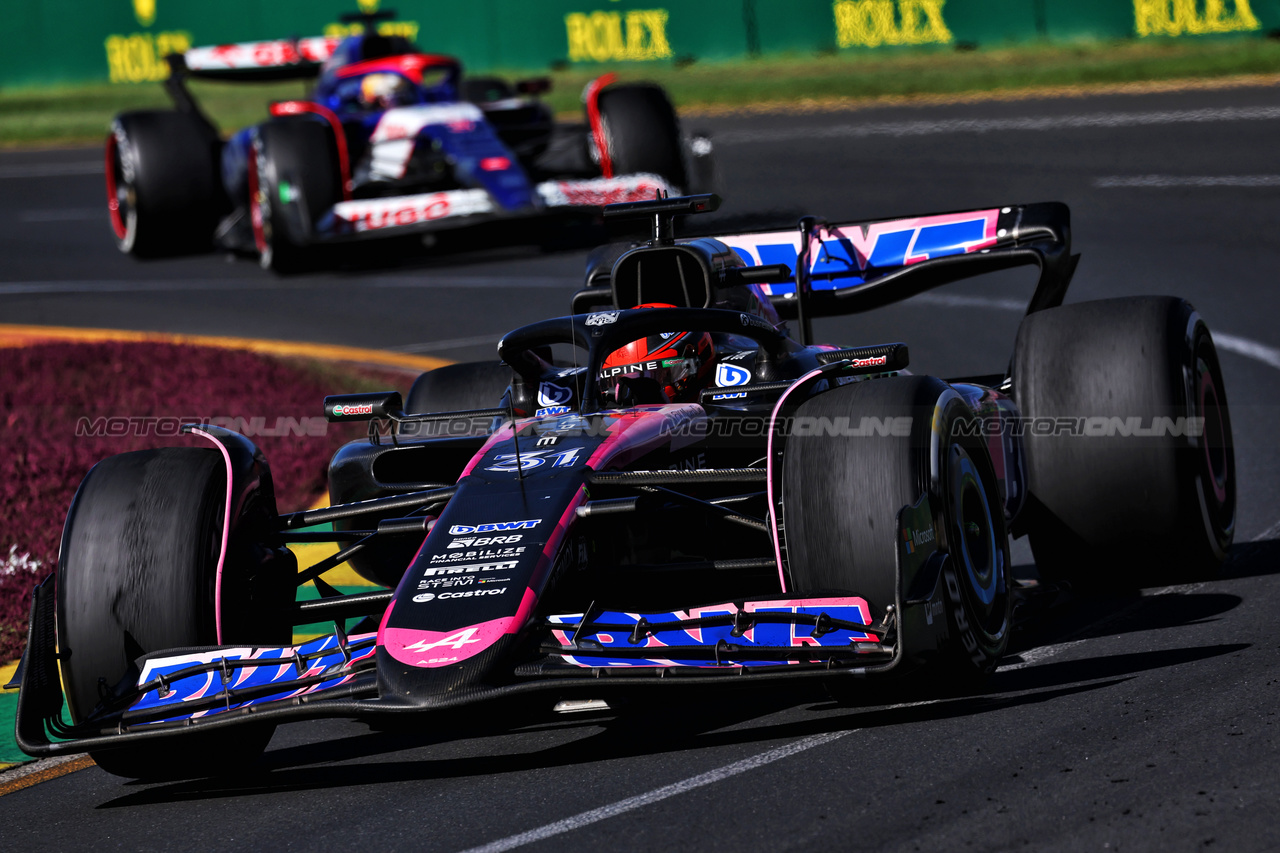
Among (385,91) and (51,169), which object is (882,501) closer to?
(385,91)

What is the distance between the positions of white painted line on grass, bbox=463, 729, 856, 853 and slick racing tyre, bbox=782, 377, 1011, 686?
453 mm

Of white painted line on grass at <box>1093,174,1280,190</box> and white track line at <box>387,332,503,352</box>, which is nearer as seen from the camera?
white track line at <box>387,332,503,352</box>

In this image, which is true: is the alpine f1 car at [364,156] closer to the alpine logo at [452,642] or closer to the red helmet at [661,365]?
the red helmet at [661,365]

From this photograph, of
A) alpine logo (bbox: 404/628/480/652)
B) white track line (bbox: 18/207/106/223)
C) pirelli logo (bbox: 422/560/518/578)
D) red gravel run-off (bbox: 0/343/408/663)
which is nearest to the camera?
alpine logo (bbox: 404/628/480/652)

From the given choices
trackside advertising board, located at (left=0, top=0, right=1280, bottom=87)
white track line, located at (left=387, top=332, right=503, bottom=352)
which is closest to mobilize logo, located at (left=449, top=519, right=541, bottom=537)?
white track line, located at (left=387, top=332, right=503, bottom=352)

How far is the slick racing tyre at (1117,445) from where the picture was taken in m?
6.64

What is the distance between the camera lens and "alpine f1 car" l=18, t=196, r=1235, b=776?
483 centimetres

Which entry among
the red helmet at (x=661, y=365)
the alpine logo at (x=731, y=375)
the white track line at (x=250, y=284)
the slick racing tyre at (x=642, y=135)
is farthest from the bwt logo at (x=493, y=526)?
the slick racing tyre at (x=642, y=135)

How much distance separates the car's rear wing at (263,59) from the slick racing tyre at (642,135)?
289 centimetres

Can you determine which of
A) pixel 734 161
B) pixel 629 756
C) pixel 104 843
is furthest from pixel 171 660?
pixel 734 161

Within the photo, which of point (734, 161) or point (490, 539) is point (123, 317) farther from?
point (490, 539)

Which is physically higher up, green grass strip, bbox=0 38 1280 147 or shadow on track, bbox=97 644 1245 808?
green grass strip, bbox=0 38 1280 147

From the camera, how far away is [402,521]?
5719 mm

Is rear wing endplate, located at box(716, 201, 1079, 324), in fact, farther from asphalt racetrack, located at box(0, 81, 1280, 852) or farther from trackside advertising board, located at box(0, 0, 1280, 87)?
trackside advertising board, located at box(0, 0, 1280, 87)
